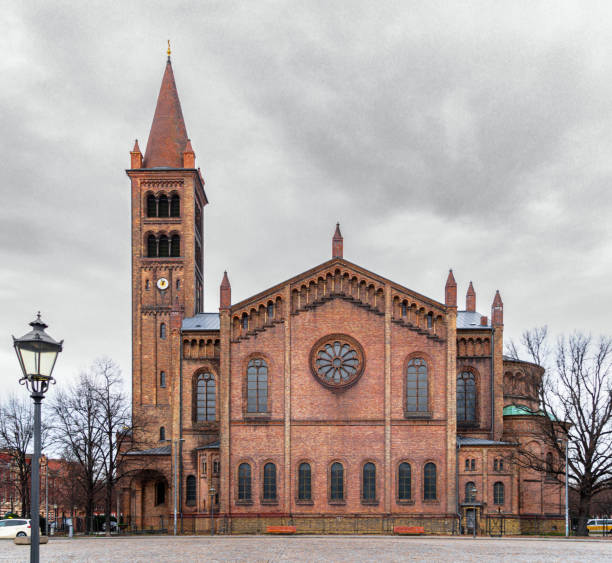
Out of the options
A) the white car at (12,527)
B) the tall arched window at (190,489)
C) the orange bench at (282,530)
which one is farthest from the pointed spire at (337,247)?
the white car at (12,527)

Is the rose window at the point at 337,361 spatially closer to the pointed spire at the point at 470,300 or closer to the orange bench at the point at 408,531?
the orange bench at the point at 408,531

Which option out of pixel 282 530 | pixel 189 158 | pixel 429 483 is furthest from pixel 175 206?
pixel 429 483

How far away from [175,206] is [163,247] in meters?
3.99

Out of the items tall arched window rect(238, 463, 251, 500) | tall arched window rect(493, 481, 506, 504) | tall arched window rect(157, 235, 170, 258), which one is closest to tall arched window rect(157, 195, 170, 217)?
tall arched window rect(157, 235, 170, 258)

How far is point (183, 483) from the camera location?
57375 millimetres

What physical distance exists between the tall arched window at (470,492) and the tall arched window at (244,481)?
50.8 ft

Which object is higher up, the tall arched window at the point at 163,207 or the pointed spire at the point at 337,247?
the tall arched window at the point at 163,207

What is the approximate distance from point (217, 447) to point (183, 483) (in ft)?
15.6

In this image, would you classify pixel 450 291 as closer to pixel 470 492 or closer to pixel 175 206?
pixel 470 492

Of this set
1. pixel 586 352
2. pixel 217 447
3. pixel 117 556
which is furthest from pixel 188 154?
pixel 117 556

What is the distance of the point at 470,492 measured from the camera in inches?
2090

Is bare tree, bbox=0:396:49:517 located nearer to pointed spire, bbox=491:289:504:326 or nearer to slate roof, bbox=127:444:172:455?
slate roof, bbox=127:444:172:455

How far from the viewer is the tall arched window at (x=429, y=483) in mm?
53188

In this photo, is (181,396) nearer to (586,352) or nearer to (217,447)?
(217,447)
